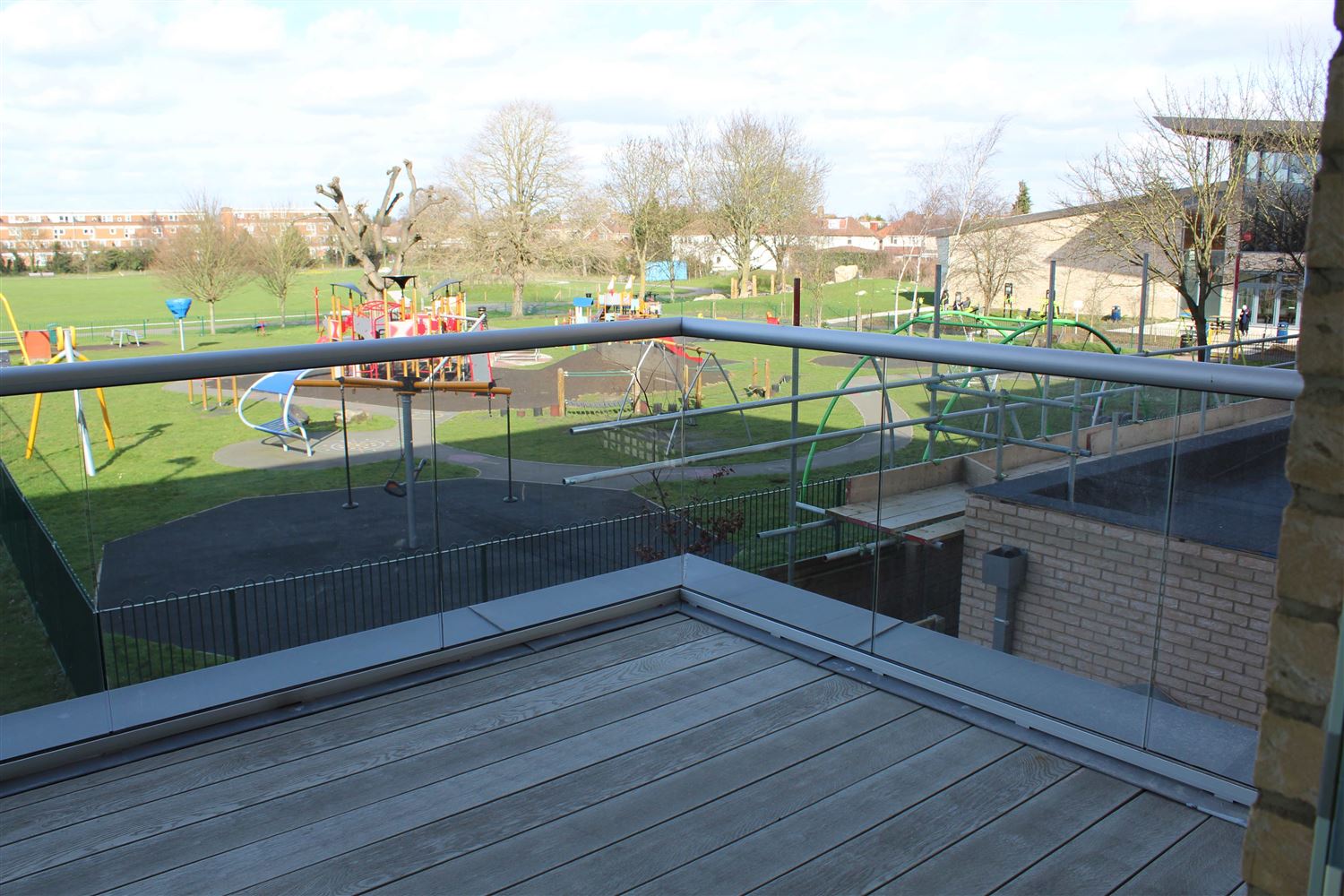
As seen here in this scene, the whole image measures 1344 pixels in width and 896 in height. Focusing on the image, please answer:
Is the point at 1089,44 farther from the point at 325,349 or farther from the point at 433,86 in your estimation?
the point at 325,349

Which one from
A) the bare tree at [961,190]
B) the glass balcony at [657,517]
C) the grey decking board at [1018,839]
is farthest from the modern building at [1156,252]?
the grey decking board at [1018,839]

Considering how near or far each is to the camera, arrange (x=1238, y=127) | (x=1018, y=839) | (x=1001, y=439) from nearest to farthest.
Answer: (x=1018, y=839), (x=1001, y=439), (x=1238, y=127)

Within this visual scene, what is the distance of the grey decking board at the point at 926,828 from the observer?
2.07 meters

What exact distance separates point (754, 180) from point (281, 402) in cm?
4967

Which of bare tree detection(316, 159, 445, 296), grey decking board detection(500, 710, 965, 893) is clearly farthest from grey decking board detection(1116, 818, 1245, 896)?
bare tree detection(316, 159, 445, 296)

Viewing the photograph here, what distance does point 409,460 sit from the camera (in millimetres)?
3051

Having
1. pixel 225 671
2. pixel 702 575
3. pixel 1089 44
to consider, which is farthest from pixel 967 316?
pixel 1089 44

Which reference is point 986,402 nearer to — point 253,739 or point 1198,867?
point 1198,867

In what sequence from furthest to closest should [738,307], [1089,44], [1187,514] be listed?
1. [1089,44]
2. [738,307]
3. [1187,514]

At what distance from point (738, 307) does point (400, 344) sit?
43739mm

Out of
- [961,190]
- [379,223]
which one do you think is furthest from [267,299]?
[961,190]

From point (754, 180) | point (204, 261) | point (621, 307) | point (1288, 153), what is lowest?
point (621, 307)

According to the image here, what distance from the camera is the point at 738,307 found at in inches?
1813

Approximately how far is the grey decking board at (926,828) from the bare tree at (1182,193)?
23.4 meters
